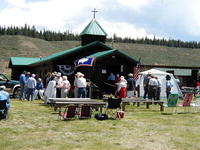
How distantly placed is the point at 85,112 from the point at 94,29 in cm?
1885

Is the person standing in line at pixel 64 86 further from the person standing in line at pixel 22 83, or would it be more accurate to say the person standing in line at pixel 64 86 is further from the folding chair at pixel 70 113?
the folding chair at pixel 70 113

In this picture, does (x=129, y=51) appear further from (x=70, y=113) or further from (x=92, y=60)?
(x=70, y=113)

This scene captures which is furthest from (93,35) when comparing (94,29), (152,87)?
(152,87)

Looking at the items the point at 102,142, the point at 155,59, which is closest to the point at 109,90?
the point at 102,142

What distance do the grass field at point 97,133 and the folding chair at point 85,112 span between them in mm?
252

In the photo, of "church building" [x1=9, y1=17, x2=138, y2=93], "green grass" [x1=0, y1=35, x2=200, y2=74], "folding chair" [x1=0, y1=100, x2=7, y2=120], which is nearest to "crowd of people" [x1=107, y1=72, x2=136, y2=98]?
"church building" [x1=9, y1=17, x2=138, y2=93]

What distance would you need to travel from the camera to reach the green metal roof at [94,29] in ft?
96.3

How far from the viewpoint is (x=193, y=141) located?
857cm

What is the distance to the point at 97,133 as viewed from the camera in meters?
9.22

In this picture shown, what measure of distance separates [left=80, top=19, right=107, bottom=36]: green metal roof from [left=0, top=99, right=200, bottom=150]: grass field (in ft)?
57.7

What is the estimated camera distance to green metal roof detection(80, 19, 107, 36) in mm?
29344

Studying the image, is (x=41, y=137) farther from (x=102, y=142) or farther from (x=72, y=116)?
(x=72, y=116)

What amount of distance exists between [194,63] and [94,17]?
32.6 m

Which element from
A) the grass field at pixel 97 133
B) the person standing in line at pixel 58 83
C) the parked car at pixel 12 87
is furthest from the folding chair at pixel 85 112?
the parked car at pixel 12 87
